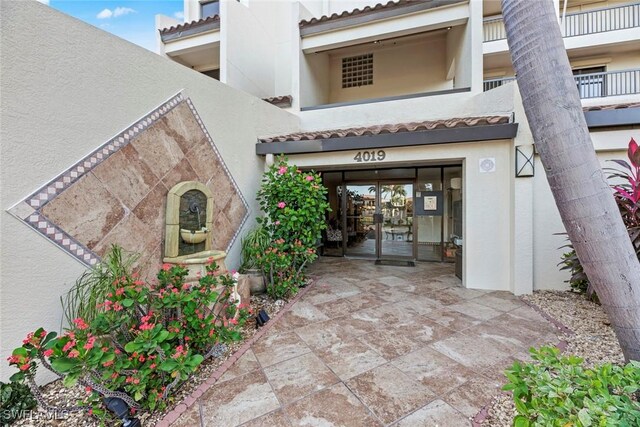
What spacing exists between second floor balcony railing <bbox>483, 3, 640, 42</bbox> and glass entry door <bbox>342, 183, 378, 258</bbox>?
309 inches

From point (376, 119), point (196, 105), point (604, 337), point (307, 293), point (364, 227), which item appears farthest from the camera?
point (364, 227)

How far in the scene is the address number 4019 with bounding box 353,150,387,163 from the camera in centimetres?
591

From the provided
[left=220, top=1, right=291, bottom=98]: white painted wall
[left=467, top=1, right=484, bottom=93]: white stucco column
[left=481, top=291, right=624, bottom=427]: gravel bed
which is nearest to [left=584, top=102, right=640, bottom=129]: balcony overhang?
[left=467, top=1, right=484, bottom=93]: white stucco column

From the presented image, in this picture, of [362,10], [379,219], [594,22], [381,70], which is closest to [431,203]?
[379,219]

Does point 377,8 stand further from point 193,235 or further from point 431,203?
point 193,235

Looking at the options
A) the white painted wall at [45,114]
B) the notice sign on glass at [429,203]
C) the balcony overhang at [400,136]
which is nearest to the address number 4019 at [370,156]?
the balcony overhang at [400,136]

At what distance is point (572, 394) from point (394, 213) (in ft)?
24.3

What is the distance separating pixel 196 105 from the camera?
187 inches

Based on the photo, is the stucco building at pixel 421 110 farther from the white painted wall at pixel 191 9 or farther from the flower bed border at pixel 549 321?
the flower bed border at pixel 549 321

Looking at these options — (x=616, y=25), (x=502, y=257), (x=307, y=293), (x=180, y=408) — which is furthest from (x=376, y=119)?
(x=616, y=25)

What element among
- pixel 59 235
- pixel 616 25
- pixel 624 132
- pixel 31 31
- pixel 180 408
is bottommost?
pixel 180 408

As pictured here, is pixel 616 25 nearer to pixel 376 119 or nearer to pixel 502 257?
pixel 376 119

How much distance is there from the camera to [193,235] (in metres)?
4.31

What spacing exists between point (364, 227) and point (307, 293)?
4251 mm
